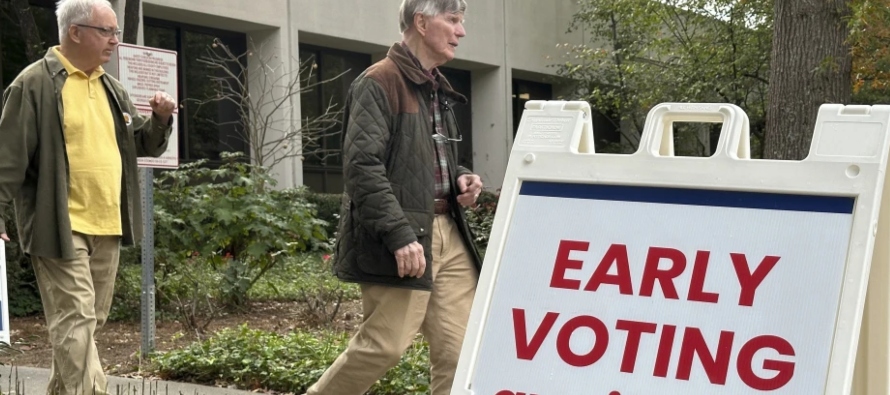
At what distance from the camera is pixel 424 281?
13.9ft

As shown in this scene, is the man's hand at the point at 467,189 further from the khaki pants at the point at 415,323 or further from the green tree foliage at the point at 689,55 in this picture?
the green tree foliage at the point at 689,55

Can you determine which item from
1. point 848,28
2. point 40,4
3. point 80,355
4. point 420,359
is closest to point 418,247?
point 80,355

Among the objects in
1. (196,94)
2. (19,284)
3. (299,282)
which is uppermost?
(196,94)

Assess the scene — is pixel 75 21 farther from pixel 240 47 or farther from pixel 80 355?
pixel 240 47

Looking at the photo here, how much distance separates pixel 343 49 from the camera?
2264cm

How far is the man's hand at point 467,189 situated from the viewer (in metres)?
4.50

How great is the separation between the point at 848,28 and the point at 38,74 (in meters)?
6.37

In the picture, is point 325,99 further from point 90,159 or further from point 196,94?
point 90,159

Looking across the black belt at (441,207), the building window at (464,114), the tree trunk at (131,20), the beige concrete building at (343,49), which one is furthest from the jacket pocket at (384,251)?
the building window at (464,114)

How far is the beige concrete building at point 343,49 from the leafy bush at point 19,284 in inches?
227

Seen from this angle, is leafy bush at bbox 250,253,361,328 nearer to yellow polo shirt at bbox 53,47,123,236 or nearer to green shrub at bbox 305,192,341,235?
yellow polo shirt at bbox 53,47,123,236

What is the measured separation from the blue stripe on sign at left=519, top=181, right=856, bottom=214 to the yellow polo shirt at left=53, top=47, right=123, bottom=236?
2.33 metres

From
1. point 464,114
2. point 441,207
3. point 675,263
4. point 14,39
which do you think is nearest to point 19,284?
point 441,207

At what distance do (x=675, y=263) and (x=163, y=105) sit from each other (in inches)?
111
